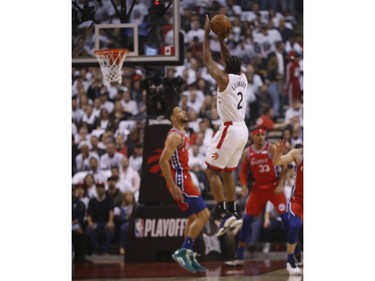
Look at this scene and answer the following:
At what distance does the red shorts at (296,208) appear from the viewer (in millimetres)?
9328

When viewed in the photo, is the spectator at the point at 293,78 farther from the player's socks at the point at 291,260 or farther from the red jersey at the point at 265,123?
the player's socks at the point at 291,260

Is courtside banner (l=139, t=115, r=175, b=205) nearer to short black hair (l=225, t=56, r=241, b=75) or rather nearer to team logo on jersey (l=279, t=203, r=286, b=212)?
short black hair (l=225, t=56, r=241, b=75)

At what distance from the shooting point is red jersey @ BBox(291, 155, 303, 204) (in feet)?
30.2

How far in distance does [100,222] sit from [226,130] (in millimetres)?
2050

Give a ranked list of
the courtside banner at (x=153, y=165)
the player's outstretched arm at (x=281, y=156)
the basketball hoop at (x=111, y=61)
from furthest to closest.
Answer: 1. the courtside banner at (x=153, y=165)
2. the player's outstretched arm at (x=281, y=156)
3. the basketball hoop at (x=111, y=61)

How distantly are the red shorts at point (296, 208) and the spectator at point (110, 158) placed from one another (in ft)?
6.89

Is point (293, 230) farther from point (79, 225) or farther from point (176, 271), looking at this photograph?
point (79, 225)

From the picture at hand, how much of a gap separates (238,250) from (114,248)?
4.71 feet

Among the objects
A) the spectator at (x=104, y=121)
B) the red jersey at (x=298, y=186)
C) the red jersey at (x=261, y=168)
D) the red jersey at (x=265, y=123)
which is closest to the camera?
the red jersey at (x=298, y=186)

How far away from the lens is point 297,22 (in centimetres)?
986

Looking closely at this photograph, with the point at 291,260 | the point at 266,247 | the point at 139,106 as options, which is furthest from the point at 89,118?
the point at 291,260

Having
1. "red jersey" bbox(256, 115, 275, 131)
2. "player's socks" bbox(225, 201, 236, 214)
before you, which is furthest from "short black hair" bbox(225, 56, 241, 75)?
"player's socks" bbox(225, 201, 236, 214)

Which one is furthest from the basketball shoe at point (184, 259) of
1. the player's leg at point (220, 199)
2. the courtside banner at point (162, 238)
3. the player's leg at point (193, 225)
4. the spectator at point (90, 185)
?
the spectator at point (90, 185)
